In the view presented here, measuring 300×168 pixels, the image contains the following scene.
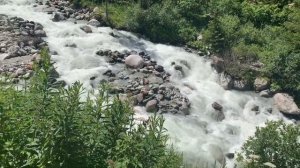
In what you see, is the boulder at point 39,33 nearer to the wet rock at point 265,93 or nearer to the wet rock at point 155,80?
the wet rock at point 155,80

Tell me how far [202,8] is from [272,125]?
48.9 ft

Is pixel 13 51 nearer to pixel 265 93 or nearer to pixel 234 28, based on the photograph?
pixel 234 28

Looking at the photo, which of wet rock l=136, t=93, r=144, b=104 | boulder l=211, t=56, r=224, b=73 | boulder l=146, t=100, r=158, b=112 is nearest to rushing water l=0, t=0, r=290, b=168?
boulder l=211, t=56, r=224, b=73

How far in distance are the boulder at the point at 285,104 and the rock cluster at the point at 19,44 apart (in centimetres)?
1078

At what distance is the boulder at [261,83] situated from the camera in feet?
72.1

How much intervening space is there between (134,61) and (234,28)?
6382 mm

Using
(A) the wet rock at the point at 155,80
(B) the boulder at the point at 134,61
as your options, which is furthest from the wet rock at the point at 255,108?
(B) the boulder at the point at 134,61

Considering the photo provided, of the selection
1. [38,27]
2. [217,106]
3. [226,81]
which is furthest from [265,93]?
[38,27]

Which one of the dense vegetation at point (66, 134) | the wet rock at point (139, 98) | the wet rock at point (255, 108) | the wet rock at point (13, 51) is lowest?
the wet rock at point (255, 108)

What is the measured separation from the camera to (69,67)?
70.3 feet

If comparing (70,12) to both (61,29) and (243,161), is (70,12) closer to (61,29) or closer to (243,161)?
(61,29)

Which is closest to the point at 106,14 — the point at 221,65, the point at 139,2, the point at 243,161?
the point at 139,2

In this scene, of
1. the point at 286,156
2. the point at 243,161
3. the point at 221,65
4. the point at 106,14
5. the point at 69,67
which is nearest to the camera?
the point at 286,156

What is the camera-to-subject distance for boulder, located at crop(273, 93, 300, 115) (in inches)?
799
